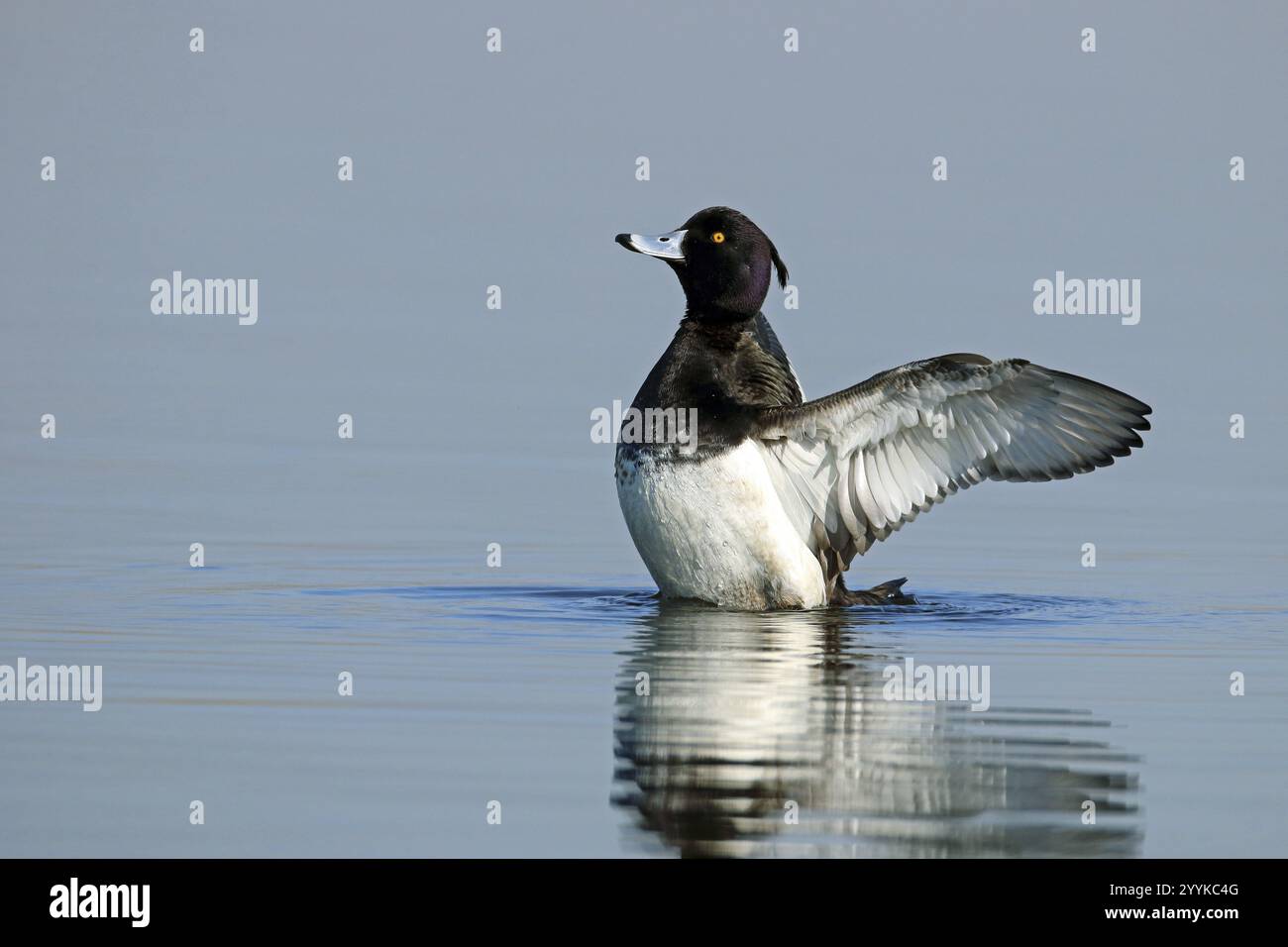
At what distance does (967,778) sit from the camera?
8.13 meters

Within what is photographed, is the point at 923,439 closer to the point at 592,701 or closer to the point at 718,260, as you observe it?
the point at 718,260

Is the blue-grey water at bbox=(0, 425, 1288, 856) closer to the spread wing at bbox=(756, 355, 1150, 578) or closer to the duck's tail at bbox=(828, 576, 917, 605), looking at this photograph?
the duck's tail at bbox=(828, 576, 917, 605)

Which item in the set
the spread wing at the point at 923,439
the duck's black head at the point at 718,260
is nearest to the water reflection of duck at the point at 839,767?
the spread wing at the point at 923,439

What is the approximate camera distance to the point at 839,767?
8219 millimetres

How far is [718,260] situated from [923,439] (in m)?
1.62

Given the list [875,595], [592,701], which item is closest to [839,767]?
[592,701]

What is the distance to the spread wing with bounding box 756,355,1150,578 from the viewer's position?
1184cm

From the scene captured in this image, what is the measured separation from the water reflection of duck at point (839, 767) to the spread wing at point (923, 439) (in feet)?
5.61

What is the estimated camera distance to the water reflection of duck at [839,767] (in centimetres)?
732

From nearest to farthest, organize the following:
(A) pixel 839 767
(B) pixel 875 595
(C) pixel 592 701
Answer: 1. (A) pixel 839 767
2. (C) pixel 592 701
3. (B) pixel 875 595
